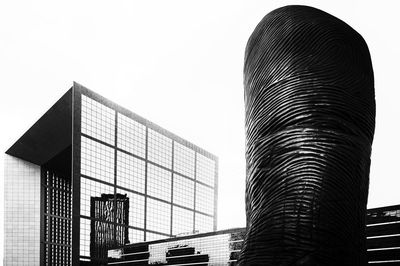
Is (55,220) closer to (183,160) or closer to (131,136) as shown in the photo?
(131,136)

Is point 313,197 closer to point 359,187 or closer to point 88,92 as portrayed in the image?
point 359,187

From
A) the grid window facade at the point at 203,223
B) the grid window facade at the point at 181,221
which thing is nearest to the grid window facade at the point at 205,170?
the grid window facade at the point at 203,223

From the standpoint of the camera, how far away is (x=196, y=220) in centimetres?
5941

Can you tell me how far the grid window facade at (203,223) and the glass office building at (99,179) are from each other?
23 centimetres

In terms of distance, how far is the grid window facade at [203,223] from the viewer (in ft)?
196

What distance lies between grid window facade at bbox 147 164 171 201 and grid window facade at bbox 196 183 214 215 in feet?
21.5

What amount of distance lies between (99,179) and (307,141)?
42394 millimetres

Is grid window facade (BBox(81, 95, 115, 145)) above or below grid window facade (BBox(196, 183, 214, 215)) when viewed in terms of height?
above

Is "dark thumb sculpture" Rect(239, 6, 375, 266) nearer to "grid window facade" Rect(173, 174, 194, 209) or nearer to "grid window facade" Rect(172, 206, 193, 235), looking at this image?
"grid window facade" Rect(172, 206, 193, 235)

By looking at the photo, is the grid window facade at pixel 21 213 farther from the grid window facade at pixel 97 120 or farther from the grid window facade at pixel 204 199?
the grid window facade at pixel 204 199

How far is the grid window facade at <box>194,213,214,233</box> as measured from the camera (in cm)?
5972

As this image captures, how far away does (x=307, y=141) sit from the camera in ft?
9.18

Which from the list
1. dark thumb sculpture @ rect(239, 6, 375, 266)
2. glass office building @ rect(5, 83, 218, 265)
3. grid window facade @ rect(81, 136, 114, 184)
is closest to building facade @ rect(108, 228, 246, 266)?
glass office building @ rect(5, 83, 218, 265)

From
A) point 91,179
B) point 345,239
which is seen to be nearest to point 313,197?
point 345,239
